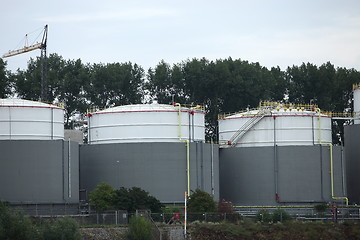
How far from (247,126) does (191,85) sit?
38357mm

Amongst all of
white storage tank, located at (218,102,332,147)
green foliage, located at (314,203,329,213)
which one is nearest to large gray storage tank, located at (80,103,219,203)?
white storage tank, located at (218,102,332,147)

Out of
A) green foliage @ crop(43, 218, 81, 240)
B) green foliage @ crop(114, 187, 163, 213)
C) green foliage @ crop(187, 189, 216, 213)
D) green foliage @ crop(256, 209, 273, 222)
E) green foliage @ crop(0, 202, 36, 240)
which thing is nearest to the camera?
green foliage @ crop(0, 202, 36, 240)

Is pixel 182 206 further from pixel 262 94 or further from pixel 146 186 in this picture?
pixel 262 94

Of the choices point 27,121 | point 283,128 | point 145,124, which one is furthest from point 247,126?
point 27,121

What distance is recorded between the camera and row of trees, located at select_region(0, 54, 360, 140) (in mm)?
125625

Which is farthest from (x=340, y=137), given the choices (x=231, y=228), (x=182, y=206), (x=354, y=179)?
(x=231, y=228)

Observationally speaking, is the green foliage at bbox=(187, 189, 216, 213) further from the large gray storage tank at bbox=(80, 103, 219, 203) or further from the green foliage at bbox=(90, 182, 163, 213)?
the large gray storage tank at bbox=(80, 103, 219, 203)

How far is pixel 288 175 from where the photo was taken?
8769cm

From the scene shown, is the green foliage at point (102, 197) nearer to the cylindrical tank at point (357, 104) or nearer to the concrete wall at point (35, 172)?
the concrete wall at point (35, 172)

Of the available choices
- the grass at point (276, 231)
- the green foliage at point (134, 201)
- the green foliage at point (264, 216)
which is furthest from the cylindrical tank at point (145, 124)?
the grass at point (276, 231)

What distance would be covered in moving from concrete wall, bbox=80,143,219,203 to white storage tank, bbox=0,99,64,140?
5.55 m

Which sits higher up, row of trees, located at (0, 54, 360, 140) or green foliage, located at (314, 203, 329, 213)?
row of trees, located at (0, 54, 360, 140)

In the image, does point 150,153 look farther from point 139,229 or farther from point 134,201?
point 139,229

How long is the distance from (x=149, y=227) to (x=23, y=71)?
6781cm
